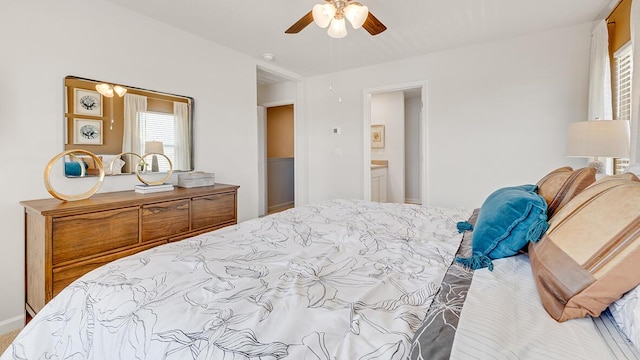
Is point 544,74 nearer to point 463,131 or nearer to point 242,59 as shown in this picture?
point 463,131

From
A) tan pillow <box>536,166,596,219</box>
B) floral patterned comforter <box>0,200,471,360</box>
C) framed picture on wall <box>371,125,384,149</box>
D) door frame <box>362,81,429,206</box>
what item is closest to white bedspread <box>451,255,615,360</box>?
floral patterned comforter <box>0,200,471,360</box>

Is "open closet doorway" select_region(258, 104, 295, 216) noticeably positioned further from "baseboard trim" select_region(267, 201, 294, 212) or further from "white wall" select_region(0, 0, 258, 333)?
"white wall" select_region(0, 0, 258, 333)

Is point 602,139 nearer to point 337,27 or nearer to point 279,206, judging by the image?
point 337,27

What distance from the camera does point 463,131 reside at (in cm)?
352

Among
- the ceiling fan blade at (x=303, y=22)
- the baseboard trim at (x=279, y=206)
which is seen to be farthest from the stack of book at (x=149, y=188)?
the baseboard trim at (x=279, y=206)

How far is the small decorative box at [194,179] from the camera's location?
8.98 feet

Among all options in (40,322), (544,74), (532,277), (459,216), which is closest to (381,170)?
(544,74)

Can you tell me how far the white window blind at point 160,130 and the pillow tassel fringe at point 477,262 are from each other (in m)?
2.73

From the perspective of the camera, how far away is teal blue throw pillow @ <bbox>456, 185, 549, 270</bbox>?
1.03 m

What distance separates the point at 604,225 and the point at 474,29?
2.91 metres

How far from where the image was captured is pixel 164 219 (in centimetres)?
231

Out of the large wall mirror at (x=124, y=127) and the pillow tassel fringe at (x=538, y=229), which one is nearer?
the pillow tassel fringe at (x=538, y=229)

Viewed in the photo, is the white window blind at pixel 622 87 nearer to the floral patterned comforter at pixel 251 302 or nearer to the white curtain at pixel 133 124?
the floral patterned comforter at pixel 251 302

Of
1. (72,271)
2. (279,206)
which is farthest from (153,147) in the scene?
(279,206)
